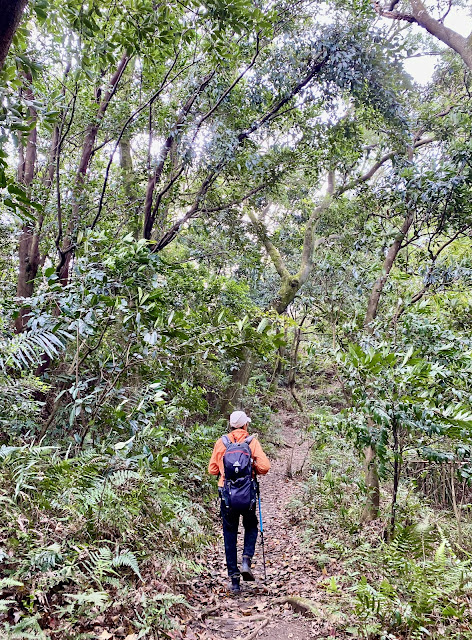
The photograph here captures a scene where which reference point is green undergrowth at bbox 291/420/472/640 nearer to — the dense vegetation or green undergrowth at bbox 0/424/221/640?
the dense vegetation

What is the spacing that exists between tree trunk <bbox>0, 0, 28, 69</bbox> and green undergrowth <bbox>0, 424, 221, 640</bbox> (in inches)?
105

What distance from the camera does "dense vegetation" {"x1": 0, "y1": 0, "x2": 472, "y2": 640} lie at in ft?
10.6

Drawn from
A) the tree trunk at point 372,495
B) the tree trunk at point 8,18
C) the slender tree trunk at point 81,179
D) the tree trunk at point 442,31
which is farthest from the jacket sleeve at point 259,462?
the tree trunk at point 442,31

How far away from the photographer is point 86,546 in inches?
123

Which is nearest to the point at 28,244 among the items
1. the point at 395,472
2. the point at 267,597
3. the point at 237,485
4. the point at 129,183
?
the point at 129,183

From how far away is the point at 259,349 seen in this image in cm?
409

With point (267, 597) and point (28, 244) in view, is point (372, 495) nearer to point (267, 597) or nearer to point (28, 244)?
point (267, 597)

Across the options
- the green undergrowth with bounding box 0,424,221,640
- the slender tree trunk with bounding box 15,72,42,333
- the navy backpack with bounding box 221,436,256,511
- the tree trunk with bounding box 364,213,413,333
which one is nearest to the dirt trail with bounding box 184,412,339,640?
the green undergrowth with bounding box 0,424,221,640

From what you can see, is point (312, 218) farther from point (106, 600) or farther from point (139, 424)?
point (106, 600)

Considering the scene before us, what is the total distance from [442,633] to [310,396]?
1647cm

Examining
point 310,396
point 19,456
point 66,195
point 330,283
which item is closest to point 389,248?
point 330,283

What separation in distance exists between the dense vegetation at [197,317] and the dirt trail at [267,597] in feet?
1.09

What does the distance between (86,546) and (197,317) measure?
2660 millimetres

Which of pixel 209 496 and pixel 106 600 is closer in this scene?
pixel 106 600
